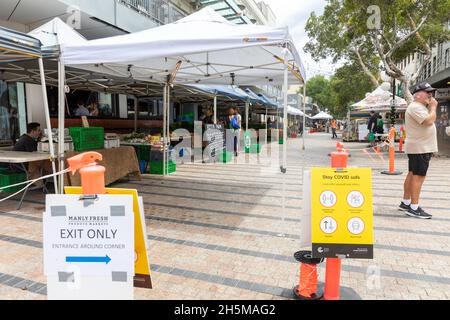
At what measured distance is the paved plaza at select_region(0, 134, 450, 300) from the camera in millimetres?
3082

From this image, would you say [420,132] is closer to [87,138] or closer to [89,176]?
[89,176]

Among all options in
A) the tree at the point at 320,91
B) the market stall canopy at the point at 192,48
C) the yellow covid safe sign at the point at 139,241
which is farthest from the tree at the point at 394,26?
the tree at the point at 320,91

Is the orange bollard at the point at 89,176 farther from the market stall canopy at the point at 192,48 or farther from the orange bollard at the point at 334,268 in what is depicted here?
the market stall canopy at the point at 192,48

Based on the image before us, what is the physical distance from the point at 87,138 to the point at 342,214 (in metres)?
5.53

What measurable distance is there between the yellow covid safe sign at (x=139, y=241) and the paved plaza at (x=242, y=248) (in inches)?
31.3

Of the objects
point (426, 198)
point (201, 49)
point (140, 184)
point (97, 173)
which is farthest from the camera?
point (140, 184)

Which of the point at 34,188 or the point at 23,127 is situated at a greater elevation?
the point at 23,127

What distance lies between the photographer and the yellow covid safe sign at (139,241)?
83.6 inches

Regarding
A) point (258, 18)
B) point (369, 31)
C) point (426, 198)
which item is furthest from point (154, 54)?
point (258, 18)

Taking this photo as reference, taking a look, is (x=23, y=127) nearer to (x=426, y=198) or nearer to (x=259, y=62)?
(x=259, y=62)

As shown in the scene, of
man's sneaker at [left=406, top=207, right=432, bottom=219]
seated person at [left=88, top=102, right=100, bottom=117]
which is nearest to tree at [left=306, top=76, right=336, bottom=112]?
seated person at [left=88, top=102, right=100, bottom=117]
